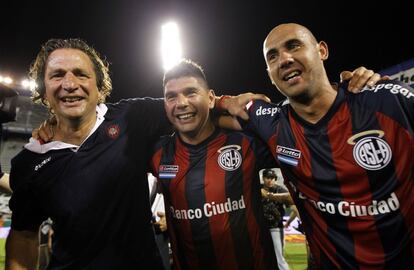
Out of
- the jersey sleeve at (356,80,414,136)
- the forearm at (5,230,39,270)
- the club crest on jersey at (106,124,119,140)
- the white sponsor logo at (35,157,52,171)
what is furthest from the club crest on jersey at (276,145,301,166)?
the forearm at (5,230,39,270)

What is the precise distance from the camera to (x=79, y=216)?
1.77 m

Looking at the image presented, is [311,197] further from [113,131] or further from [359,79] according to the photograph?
[113,131]

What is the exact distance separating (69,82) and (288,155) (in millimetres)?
1356

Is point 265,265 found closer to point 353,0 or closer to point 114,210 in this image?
point 114,210

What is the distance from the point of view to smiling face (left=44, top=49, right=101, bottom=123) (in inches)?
74.9

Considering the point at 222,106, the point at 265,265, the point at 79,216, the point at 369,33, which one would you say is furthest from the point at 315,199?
the point at 369,33

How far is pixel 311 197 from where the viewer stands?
1.93m

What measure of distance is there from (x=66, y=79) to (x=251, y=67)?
50.8ft

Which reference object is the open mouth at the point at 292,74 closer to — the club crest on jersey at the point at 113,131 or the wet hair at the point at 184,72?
the wet hair at the point at 184,72

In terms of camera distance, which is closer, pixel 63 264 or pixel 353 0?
pixel 63 264

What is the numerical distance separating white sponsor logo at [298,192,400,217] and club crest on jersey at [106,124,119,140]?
128cm

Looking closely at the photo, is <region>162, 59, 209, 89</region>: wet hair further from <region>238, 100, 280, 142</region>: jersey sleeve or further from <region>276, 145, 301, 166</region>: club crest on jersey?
<region>276, 145, 301, 166</region>: club crest on jersey

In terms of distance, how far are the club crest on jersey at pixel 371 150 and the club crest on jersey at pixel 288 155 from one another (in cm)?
32

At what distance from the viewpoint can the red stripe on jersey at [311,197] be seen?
1913 millimetres
